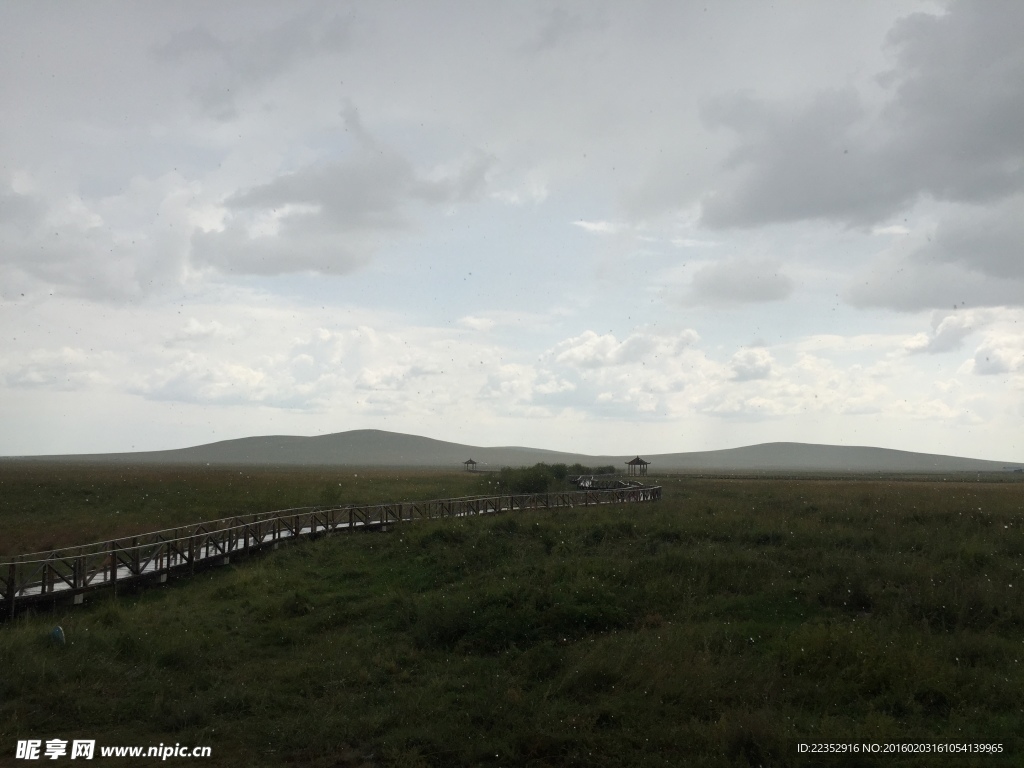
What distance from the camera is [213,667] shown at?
1307cm

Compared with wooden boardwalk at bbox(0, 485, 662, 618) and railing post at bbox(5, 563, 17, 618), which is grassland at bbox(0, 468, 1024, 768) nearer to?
railing post at bbox(5, 563, 17, 618)

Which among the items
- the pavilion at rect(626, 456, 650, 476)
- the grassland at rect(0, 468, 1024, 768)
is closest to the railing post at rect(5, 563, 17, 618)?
the grassland at rect(0, 468, 1024, 768)

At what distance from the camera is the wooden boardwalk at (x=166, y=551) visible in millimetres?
17344

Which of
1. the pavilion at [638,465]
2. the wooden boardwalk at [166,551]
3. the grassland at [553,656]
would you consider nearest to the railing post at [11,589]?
the wooden boardwalk at [166,551]

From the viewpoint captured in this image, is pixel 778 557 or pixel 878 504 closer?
pixel 778 557

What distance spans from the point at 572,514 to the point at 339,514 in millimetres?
10971

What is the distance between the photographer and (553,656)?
44.0 ft

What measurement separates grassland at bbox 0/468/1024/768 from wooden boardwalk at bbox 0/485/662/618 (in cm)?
67

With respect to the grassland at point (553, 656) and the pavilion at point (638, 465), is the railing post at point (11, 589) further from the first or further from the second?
the pavilion at point (638, 465)

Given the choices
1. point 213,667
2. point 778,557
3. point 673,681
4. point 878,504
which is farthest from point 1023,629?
point 878,504

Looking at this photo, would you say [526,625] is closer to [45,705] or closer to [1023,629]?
[45,705]

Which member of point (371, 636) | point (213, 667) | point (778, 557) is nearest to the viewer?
point (213, 667)

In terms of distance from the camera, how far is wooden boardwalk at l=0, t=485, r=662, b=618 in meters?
17.3

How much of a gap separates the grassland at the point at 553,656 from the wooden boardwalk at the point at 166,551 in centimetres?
67
